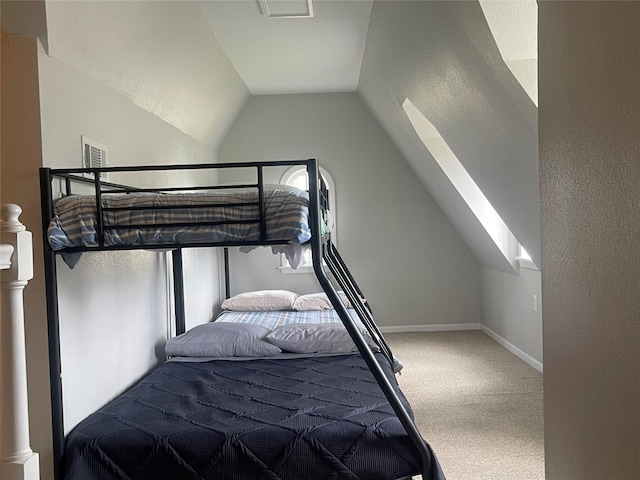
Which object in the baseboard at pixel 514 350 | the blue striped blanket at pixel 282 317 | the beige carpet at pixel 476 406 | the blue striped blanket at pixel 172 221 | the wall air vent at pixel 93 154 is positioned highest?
the wall air vent at pixel 93 154

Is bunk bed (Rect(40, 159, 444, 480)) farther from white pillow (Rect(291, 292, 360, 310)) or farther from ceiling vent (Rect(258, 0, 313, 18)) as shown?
white pillow (Rect(291, 292, 360, 310))

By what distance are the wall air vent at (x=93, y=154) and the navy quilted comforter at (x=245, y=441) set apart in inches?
42.0

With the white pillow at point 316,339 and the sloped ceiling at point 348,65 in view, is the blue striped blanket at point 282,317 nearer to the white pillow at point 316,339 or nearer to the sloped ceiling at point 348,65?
the white pillow at point 316,339

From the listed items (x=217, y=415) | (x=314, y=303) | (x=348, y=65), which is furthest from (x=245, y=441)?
(x=348, y=65)

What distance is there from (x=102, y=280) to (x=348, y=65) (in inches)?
112

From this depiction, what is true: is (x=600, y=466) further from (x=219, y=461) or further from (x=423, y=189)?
(x=423, y=189)

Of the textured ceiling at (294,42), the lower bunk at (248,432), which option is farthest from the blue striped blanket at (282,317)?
the textured ceiling at (294,42)

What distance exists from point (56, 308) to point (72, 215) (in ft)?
1.18

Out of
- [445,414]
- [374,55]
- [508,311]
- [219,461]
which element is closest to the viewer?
[219,461]

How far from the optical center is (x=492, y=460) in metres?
2.57

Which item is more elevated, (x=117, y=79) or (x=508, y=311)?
(x=117, y=79)

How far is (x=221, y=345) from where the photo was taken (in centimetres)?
321

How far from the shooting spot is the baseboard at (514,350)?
13.2 ft

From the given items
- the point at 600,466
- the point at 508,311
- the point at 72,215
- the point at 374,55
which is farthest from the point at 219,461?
the point at 508,311
